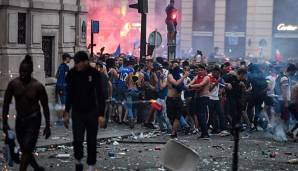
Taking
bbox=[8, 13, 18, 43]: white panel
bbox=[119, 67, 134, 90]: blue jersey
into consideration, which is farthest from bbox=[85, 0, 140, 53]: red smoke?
bbox=[8, 13, 18, 43]: white panel

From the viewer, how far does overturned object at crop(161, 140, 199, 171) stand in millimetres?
8930

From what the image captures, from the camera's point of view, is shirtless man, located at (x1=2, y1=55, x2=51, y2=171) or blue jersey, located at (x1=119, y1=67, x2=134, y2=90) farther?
blue jersey, located at (x1=119, y1=67, x2=134, y2=90)

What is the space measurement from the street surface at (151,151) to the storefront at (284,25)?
36.3 m

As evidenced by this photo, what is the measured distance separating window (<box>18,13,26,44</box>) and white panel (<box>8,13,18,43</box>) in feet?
0.98

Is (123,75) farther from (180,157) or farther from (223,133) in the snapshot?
(180,157)

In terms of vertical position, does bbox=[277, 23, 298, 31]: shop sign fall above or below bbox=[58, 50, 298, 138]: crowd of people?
above

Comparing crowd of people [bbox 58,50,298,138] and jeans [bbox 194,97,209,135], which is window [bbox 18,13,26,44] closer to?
crowd of people [bbox 58,50,298,138]

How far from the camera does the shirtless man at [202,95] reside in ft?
46.4

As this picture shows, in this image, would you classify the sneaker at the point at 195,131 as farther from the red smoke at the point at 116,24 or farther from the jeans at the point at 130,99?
the red smoke at the point at 116,24

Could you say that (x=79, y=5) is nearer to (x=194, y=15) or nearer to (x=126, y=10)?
(x=194, y=15)

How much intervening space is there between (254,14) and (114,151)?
40377mm

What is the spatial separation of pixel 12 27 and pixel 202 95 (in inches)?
209

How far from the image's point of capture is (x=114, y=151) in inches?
467

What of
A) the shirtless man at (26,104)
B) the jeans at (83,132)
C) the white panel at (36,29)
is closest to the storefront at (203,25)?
the white panel at (36,29)
